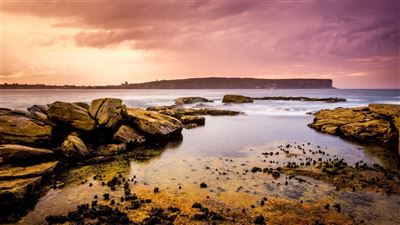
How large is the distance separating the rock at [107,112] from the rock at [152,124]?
1914 mm

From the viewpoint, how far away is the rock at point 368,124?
29.7m

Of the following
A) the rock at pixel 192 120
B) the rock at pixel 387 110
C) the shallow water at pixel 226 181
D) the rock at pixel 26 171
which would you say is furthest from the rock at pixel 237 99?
the rock at pixel 26 171

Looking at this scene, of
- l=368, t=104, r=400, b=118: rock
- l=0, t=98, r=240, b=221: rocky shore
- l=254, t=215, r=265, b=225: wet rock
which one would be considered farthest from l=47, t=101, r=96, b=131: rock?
l=368, t=104, r=400, b=118: rock

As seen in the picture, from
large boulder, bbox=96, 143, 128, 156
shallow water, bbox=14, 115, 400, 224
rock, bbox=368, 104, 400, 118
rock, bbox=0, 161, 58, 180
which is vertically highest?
rock, bbox=368, 104, 400, 118

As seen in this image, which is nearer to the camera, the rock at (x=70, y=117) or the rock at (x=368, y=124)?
the rock at (x=70, y=117)

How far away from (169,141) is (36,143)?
12.8 m

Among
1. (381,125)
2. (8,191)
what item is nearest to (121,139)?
(8,191)

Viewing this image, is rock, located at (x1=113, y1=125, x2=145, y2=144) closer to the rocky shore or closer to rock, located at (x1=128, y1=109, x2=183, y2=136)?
the rocky shore

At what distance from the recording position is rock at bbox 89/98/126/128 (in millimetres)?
28188

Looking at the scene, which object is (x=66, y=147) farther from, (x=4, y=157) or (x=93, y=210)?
(x=93, y=210)

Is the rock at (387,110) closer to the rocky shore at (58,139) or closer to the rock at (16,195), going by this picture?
the rocky shore at (58,139)

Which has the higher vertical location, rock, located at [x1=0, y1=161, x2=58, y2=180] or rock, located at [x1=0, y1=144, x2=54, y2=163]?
rock, located at [x1=0, y1=144, x2=54, y2=163]

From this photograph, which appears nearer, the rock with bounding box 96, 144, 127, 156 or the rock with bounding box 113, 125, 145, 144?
the rock with bounding box 96, 144, 127, 156

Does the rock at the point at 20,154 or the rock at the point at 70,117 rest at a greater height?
the rock at the point at 70,117
